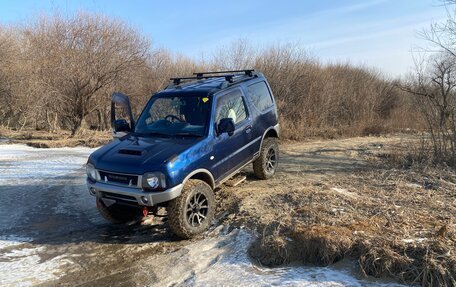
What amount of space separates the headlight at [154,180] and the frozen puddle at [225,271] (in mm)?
894

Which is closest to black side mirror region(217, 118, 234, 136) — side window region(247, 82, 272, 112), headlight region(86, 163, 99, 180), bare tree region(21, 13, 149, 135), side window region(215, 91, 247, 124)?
side window region(215, 91, 247, 124)

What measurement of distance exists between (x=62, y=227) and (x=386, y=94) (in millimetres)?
25478

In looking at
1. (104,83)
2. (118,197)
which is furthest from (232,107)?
(104,83)

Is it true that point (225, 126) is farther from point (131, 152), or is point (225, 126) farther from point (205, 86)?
point (131, 152)

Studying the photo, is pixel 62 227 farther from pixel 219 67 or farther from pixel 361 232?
pixel 219 67

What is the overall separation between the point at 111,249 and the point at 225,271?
1852 millimetres

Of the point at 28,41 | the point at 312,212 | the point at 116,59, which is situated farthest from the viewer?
the point at 28,41

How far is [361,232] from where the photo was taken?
467 cm

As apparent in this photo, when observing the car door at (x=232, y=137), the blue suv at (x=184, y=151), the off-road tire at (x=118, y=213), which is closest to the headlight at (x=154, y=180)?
the blue suv at (x=184, y=151)

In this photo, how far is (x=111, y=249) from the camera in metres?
5.32

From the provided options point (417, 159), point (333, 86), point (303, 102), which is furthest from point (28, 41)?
point (417, 159)

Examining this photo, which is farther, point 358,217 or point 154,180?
point 358,217

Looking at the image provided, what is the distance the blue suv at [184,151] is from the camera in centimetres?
513

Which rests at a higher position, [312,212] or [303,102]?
[303,102]
